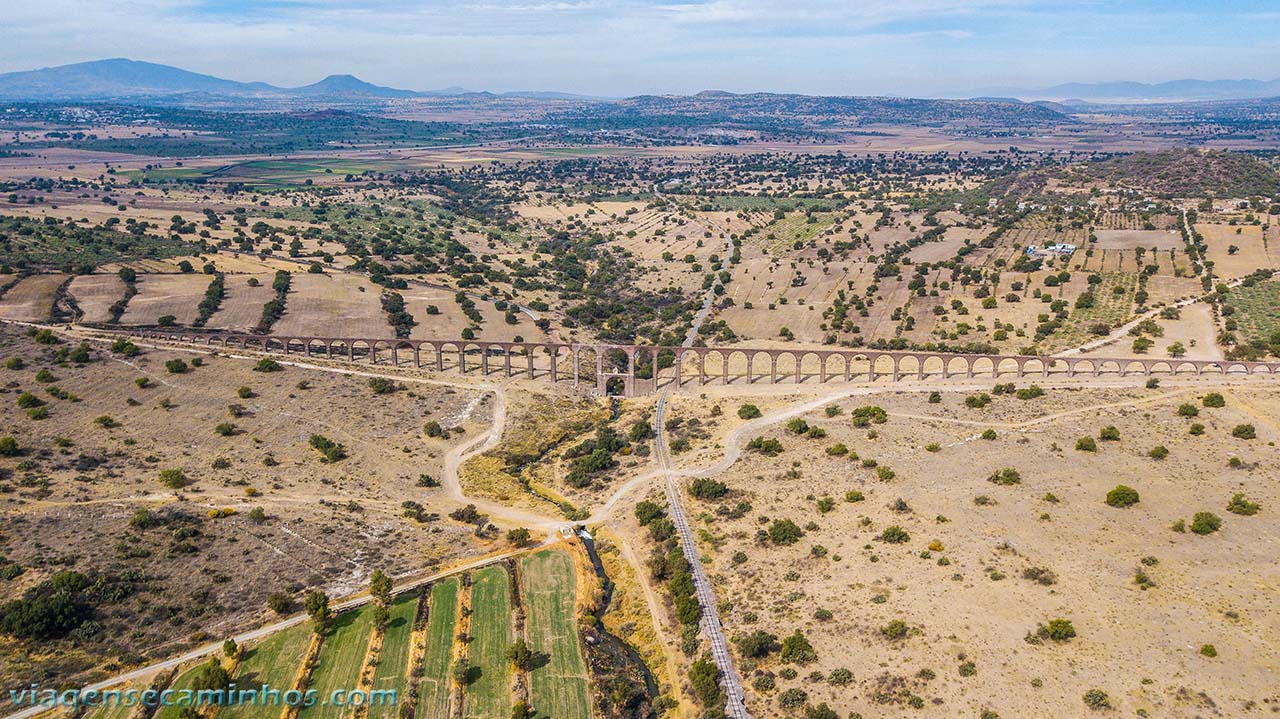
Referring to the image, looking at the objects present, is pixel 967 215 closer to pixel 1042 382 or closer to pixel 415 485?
pixel 1042 382

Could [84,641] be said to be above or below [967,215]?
below

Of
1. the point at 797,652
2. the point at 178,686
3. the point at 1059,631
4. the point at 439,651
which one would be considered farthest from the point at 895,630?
the point at 178,686

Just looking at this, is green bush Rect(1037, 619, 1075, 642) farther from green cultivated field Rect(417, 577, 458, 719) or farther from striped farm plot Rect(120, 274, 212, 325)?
striped farm plot Rect(120, 274, 212, 325)

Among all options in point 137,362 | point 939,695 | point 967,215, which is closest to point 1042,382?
point 939,695

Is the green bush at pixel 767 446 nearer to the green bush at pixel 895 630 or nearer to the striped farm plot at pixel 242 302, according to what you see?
the green bush at pixel 895 630

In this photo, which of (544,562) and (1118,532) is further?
(544,562)

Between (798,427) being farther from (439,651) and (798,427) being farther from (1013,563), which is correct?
(439,651)

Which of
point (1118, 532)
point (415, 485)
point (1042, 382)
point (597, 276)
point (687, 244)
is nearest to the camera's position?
point (1118, 532)

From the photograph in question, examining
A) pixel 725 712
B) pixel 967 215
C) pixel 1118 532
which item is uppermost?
pixel 967 215
